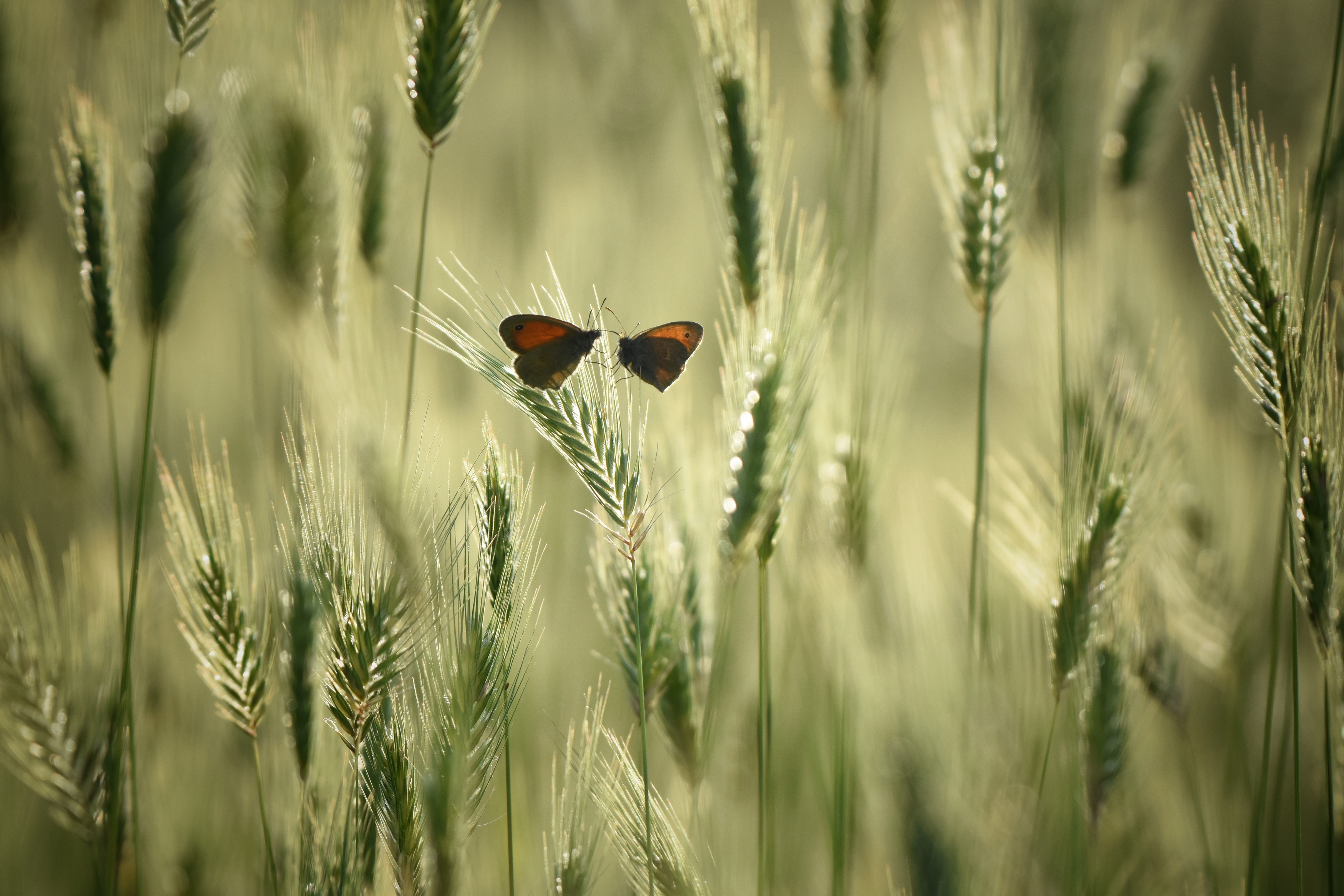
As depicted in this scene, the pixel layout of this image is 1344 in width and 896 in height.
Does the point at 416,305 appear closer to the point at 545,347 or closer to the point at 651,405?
the point at 545,347

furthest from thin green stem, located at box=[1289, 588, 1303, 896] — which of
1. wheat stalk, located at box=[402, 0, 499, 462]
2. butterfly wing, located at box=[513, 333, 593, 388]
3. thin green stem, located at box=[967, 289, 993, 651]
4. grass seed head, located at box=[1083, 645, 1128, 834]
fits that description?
wheat stalk, located at box=[402, 0, 499, 462]

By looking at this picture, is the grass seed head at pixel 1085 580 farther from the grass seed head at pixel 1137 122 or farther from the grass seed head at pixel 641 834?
the grass seed head at pixel 1137 122

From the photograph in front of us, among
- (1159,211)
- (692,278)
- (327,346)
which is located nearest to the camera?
(327,346)

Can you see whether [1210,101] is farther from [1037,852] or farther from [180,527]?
[180,527]

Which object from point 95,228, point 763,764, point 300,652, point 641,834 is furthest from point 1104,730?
point 95,228

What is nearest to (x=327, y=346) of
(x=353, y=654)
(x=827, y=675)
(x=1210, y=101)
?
(x=353, y=654)

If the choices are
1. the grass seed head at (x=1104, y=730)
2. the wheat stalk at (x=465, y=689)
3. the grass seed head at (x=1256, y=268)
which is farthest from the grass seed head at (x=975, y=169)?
the wheat stalk at (x=465, y=689)
